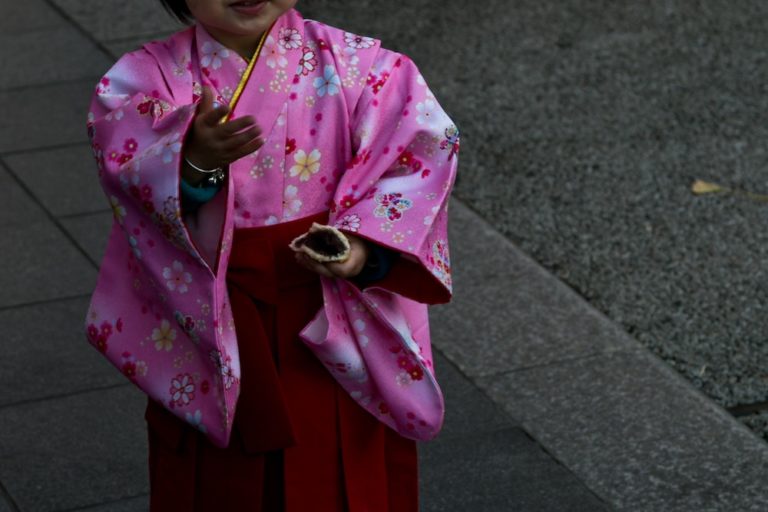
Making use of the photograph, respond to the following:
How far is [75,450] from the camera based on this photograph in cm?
375

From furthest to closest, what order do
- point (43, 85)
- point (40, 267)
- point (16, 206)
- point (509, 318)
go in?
point (43, 85) < point (16, 206) < point (40, 267) < point (509, 318)

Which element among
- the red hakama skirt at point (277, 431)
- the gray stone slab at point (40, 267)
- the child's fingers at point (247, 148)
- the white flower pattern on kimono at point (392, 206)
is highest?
the child's fingers at point (247, 148)

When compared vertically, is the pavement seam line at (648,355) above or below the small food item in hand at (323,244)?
below

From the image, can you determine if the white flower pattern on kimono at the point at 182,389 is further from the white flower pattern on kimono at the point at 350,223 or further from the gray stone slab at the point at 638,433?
the gray stone slab at the point at 638,433

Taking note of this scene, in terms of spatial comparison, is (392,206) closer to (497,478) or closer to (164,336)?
(164,336)

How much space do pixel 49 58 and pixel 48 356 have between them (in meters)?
2.81

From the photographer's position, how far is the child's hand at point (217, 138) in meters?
2.27

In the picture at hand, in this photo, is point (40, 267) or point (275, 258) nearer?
point (275, 258)

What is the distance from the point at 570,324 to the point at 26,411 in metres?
1.61

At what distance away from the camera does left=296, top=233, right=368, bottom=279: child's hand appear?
2.41m

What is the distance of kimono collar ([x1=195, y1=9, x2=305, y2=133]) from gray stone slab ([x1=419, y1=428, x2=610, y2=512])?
1368 millimetres

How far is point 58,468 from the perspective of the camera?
3670 mm

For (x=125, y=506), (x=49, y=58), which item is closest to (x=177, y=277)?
(x=125, y=506)

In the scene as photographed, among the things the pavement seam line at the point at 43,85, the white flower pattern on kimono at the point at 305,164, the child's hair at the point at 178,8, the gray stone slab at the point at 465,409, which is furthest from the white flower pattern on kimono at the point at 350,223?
the pavement seam line at the point at 43,85
